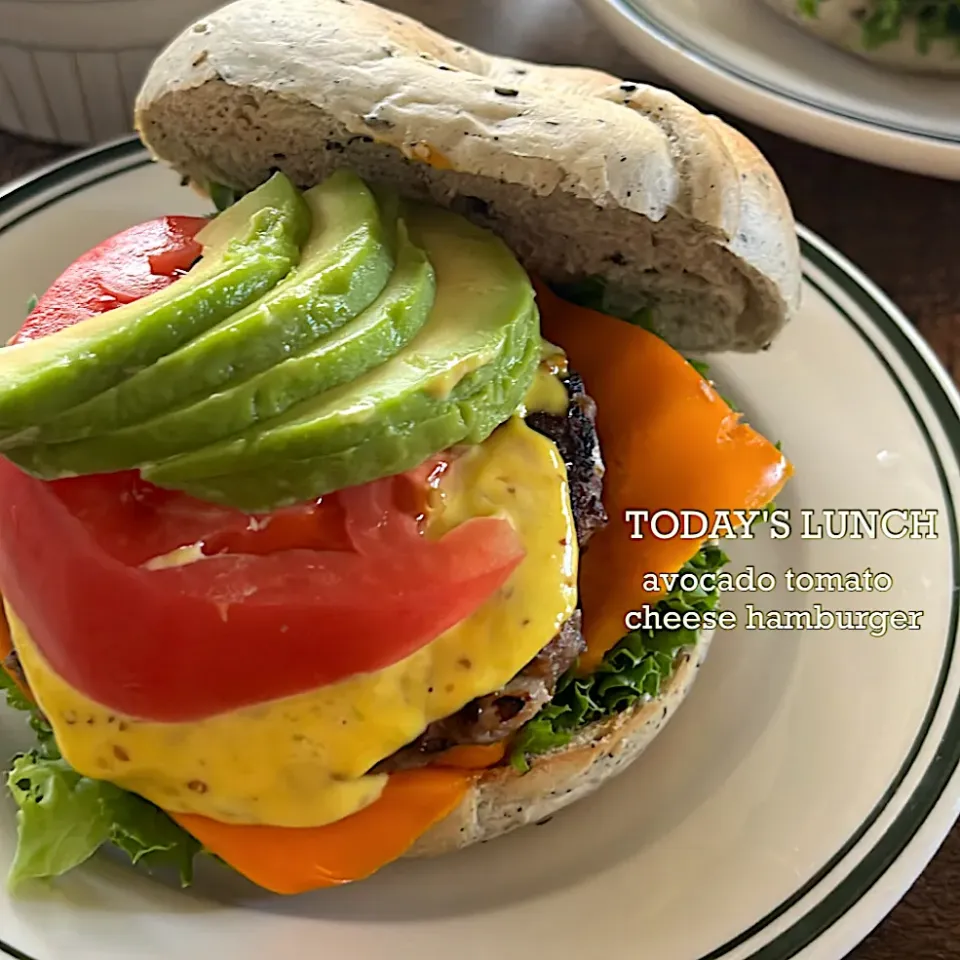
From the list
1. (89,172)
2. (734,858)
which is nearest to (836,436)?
(734,858)

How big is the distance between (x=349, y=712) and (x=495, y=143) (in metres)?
0.57

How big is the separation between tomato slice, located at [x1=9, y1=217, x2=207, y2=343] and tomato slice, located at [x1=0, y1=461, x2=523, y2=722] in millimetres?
184

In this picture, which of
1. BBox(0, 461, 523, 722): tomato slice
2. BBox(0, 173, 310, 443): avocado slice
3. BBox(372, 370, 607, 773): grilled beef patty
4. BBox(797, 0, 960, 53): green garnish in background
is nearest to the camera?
BBox(0, 173, 310, 443): avocado slice

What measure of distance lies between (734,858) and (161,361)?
2.72ft

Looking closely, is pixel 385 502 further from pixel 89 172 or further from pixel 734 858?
pixel 89 172

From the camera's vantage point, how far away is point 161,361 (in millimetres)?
1036

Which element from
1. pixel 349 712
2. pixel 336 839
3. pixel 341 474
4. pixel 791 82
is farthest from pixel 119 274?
pixel 791 82

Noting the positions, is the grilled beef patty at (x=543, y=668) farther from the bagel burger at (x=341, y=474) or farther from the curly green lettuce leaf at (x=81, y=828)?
the curly green lettuce leaf at (x=81, y=828)

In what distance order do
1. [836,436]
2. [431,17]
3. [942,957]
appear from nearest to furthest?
[942,957] → [836,436] → [431,17]

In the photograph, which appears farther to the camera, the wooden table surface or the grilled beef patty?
the wooden table surface

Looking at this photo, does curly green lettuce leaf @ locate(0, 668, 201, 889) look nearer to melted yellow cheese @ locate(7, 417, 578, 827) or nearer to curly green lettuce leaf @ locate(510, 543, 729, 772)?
melted yellow cheese @ locate(7, 417, 578, 827)

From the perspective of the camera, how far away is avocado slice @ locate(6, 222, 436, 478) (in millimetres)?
1038

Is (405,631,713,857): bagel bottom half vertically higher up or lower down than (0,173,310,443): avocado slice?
lower down

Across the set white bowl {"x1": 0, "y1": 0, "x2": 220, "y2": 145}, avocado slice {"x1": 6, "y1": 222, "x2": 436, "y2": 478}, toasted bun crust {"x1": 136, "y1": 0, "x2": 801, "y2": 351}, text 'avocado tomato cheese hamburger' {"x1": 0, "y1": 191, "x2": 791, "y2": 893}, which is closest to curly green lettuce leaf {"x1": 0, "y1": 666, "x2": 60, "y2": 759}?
text 'avocado tomato cheese hamburger' {"x1": 0, "y1": 191, "x2": 791, "y2": 893}
